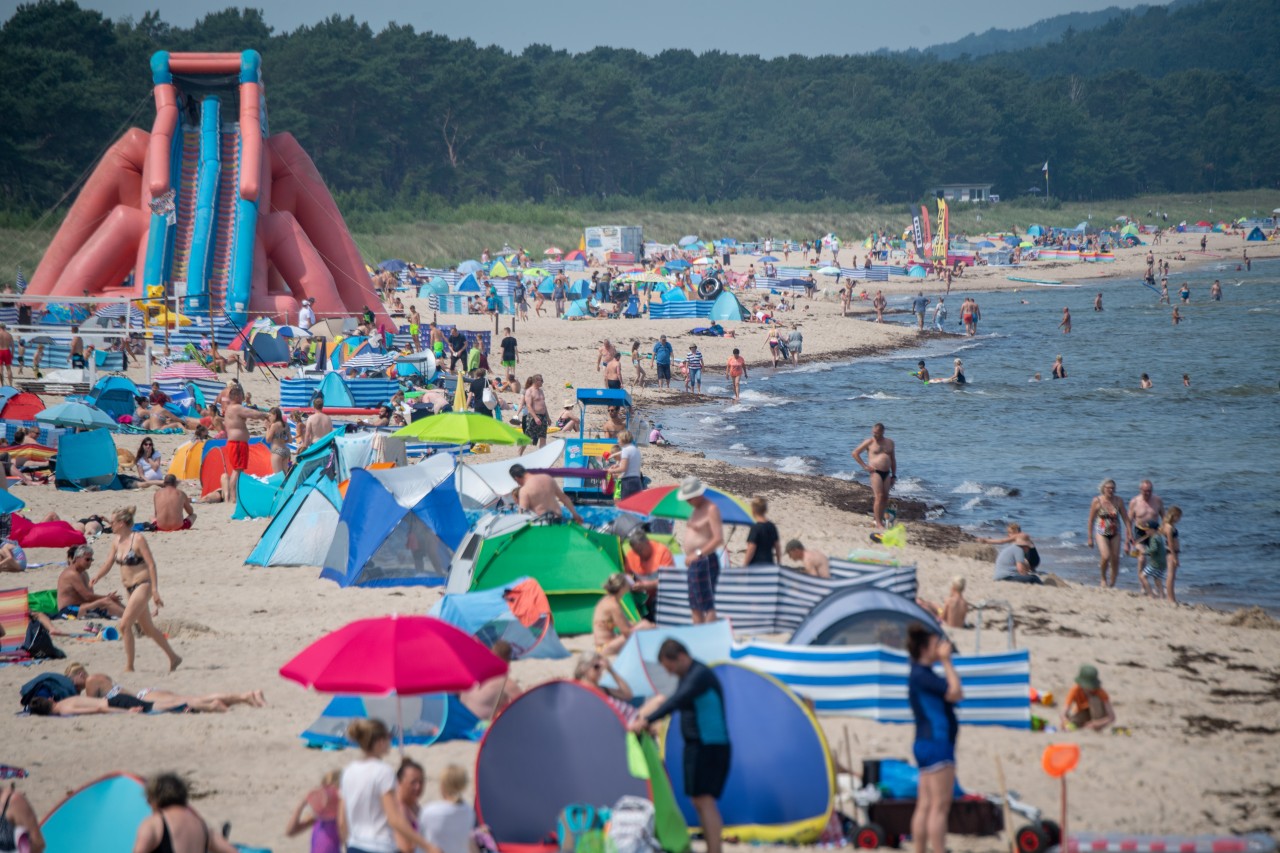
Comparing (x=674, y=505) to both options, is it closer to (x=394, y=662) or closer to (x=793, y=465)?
(x=394, y=662)

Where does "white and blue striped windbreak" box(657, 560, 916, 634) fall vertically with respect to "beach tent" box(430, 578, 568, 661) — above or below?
above

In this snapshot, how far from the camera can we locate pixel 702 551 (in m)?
8.52

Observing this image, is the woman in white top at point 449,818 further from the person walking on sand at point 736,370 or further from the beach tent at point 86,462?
the person walking on sand at point 736,370

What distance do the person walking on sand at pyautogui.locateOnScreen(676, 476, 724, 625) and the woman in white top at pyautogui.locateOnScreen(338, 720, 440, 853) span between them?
11.6 ft

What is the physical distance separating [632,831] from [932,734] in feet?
→ 4.31

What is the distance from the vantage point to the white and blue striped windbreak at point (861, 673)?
7.15 metres

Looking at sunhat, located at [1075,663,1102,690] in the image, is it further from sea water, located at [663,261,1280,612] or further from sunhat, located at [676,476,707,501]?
sea water, located at [663,261,1280,612]

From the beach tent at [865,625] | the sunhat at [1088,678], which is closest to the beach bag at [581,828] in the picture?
the beach tent at [865,625]

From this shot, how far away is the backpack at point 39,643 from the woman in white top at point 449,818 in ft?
15.7

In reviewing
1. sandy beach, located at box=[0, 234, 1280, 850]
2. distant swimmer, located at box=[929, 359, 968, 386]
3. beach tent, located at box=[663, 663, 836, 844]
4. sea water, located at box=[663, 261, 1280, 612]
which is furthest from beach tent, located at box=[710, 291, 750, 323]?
beach tent, located at box=[663, 663, 836, 844]

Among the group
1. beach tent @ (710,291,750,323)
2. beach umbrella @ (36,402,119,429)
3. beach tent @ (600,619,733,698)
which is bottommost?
beach tent @ (600,619,733,698)

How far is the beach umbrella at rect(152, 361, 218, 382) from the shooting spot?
67.2 ft

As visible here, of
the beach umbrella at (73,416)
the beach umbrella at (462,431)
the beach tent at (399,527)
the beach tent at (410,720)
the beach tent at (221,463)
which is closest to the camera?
the beach tent at (410,720)

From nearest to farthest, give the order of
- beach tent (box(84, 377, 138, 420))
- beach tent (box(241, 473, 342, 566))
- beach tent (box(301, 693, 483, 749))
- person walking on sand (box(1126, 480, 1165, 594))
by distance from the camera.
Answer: beach tent (box(301, 693, 483, 749)), beach tent (box(241, 473, 342, 566)), person walking on sand (box(1126, 480, 1165, 594)), beach tent (box(84, 377, 138, 420))
